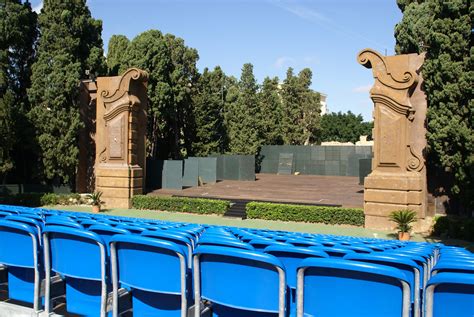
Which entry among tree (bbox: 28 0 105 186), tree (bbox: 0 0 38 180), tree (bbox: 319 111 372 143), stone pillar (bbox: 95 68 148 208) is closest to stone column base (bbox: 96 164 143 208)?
stone pillar (bbox: 95 68 148 208)

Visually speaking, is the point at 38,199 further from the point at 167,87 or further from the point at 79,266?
the point at 79,266

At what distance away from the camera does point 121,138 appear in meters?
22.3

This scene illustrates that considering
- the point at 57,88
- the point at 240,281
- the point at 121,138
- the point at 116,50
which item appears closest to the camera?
the point at 240,281

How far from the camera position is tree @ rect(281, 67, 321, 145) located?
154 ft

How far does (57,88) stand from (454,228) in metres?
21.0

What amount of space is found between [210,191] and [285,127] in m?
22.6

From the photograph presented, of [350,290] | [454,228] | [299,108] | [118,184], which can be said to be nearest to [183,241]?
[350,290]

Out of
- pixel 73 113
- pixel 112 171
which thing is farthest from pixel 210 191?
pixel 73 113

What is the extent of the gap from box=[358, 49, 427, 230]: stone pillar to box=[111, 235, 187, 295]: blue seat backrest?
15.0 meters

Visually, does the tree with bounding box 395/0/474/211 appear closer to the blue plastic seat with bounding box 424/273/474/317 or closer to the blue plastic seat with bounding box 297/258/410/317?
the blue plastic seat with bounding box 424/273/474/317

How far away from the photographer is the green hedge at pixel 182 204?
2009 cm

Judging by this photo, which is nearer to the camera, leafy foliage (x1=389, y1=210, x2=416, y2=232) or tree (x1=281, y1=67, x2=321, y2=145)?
leafy foliage (x1=389, y1=210, x2=416, y2=232)

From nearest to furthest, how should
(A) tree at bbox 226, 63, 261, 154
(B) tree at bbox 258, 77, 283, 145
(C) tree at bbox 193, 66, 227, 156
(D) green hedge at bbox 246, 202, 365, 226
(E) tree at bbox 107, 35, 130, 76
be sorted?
(D) green hedge at bbox 246, 202, 365, 226 → (E) tree at bbox 107, 35, 130, 76 → (A) tree at bbox 226, 63, 261, 154 → (C) tree at bbox 193, 66, 227, 156 → (B) tree at bbox 258, 77, 283, 145

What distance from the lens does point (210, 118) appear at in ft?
124
